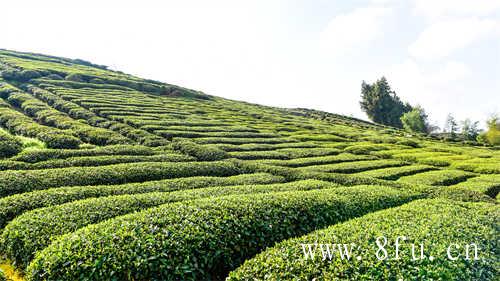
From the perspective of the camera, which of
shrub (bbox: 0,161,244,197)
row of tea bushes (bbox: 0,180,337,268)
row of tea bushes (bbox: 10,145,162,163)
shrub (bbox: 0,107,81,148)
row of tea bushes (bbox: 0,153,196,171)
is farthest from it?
shrub (bbox: 0,107,81,148)

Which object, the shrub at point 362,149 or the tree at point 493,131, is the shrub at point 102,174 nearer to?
the shrub at point 362,149

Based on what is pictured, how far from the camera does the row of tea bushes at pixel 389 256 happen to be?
30.9ft

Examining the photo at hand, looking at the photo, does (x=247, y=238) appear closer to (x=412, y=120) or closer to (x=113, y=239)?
(x=113, y=239)

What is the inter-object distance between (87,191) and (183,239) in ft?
31.8

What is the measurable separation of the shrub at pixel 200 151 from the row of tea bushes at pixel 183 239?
1592cm

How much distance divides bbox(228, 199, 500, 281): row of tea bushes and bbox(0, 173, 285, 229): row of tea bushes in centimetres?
1125

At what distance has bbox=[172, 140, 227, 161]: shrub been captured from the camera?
32.1 meters

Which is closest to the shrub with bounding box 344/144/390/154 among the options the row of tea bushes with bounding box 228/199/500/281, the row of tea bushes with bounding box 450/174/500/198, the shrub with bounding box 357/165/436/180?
the shrub with bounding box 357/165/436/180

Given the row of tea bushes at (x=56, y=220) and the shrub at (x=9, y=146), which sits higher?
the row of tea bushes at (x=56, y=220)

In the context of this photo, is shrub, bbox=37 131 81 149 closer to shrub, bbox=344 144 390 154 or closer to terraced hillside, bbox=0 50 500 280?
terraced hillside, bbox=0 50 500 280

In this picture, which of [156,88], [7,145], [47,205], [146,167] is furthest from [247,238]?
[156,88]

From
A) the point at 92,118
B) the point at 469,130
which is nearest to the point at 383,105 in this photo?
the point at 469,130

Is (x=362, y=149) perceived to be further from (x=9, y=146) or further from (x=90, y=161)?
(x=9, y=146)

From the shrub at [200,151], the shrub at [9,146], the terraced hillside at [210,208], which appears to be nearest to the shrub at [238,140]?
the terraced hillside at [210,208]
